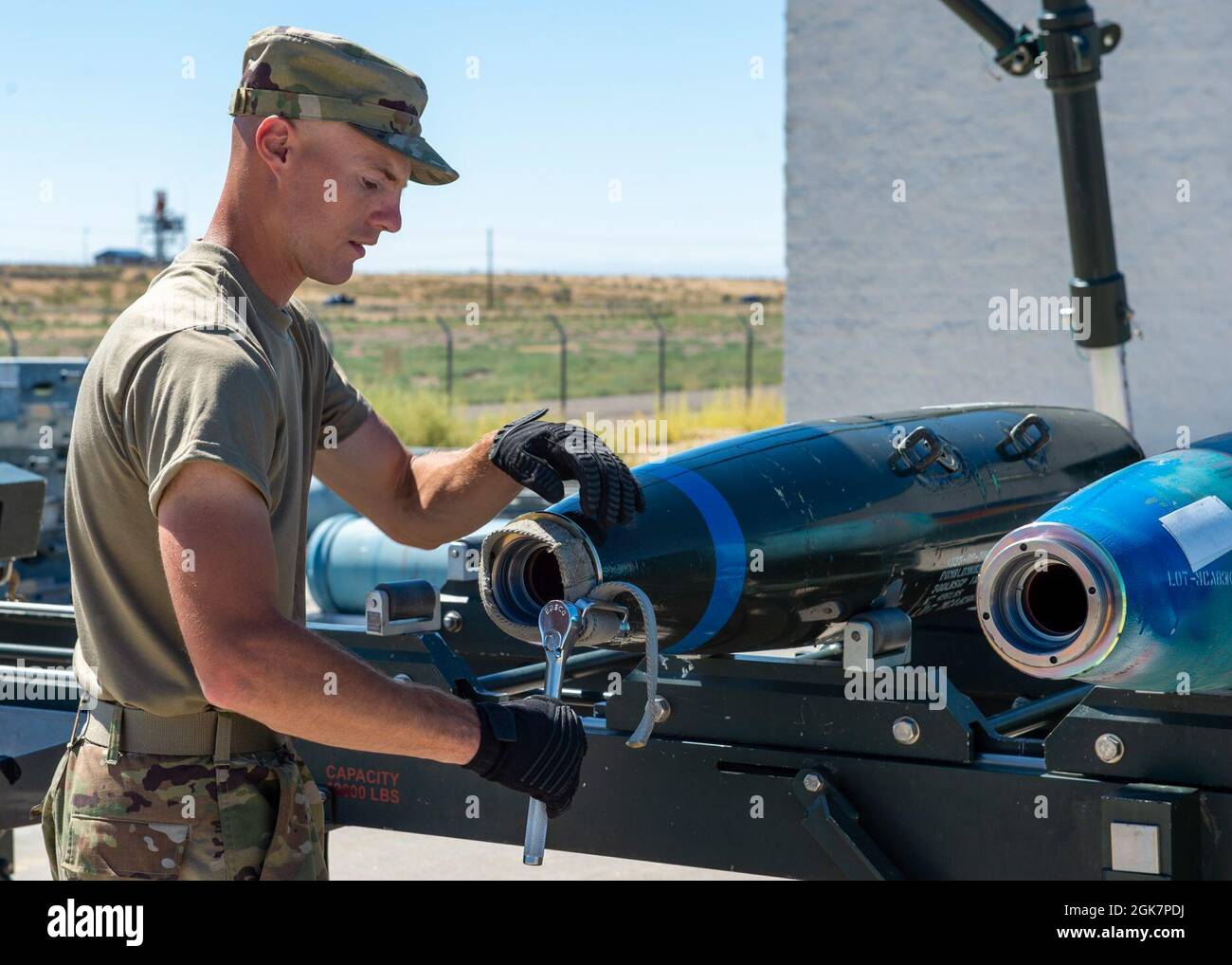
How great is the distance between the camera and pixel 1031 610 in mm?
3168

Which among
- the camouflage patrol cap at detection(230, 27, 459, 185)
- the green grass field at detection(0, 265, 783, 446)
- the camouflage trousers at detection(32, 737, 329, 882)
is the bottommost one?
the camouflage trousers at detection(32, 737, 329, 882)

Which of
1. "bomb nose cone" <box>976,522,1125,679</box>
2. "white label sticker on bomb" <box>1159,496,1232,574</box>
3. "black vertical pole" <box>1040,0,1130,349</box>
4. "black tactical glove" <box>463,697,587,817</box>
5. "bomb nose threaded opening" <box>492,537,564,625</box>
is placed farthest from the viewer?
"black vertical pole" <box>1040,0,1130,349</box>

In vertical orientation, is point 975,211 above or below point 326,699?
above

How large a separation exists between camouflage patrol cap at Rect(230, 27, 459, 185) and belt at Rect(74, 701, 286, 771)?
109 centimetres

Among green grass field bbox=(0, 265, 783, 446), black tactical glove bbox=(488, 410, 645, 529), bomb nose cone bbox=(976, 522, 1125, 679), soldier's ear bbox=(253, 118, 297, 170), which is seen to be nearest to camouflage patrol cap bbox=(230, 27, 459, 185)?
soldier's ear bbox=(253, 118, 297, 170)

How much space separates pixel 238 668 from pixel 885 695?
144 centimetres

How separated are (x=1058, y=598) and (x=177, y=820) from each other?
1.82 m

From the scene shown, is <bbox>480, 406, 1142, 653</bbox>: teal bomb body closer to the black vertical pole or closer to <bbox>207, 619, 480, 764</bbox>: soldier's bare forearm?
<bbox>207, 619, 480, 764</bbox>: soldier's bare forearm

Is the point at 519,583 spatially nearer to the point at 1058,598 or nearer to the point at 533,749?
the point at 533,749

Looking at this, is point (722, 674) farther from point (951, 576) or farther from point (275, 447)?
point (275, 447)

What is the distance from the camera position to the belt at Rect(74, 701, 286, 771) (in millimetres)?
2779

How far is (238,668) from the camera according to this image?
238 centimetres

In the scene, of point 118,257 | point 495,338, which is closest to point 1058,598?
point 495,338
